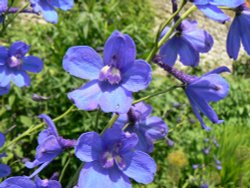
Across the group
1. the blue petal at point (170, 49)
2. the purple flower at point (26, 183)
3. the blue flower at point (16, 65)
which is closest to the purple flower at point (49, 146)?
the purple flower at point (26, 183)

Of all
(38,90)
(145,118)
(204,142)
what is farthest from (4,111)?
(145,118)

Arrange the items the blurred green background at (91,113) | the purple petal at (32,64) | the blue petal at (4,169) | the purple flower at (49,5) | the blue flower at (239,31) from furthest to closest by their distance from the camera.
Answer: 1. the blurred green background at (91,113)
2. the purple petal at (32,64)
3. the purple flower at (49,5)
4. the blue petal at (4,169)
5. the blue flower at (239,31)

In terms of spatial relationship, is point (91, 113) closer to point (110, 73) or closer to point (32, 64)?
point (32, 64)

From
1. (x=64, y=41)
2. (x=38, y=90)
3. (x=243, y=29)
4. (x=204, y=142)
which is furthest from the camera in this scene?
(x=204, y=142)

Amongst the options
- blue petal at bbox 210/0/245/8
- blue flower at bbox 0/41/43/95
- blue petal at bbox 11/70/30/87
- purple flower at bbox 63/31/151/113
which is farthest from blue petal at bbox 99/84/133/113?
blue petal at bbox 11/70/30/87

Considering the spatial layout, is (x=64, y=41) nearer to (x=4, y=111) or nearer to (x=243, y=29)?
(x=4, y=111)

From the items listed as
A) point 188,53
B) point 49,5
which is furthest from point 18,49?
point 188,53

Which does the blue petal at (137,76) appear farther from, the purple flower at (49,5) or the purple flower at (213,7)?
the purple flower at (49,5)
